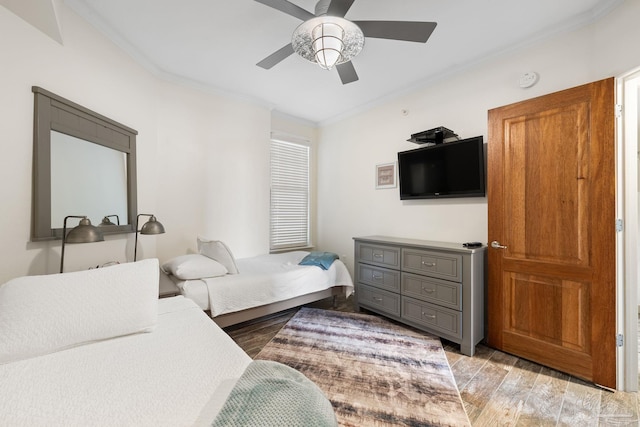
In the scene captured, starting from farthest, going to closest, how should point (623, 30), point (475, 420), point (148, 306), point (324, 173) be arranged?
point (324, 173) → point (623, 30) → point (475, 420) → point (148, 306)

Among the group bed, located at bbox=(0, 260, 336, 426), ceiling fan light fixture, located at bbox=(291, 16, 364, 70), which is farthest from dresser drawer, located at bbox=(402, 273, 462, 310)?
ceiling fan light fixture, located at bbox=(291, 16, 364, 70)

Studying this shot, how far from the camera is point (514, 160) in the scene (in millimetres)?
2262

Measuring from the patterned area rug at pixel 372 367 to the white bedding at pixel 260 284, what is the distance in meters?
0.39

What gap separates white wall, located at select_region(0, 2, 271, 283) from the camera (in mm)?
1582

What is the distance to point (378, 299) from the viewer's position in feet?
9.94

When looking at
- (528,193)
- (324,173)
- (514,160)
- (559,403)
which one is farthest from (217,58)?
(559,403)

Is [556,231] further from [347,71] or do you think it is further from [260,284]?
[260,284]

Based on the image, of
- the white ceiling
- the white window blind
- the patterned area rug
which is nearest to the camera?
the patterned area rug

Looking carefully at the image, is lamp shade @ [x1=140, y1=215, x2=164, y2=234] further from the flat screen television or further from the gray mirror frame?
the flat screen television

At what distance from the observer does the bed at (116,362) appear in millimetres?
818

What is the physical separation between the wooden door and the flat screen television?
0.77 feet

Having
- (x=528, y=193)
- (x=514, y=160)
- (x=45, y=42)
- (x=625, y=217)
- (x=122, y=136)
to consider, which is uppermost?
(x=45, y=42)

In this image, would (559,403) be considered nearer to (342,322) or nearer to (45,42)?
(342,322)

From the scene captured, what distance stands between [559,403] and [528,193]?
1486mm
